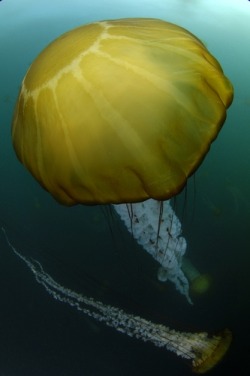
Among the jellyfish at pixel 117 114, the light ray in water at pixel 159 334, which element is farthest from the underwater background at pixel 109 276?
the jellyfish at pixel 117 114

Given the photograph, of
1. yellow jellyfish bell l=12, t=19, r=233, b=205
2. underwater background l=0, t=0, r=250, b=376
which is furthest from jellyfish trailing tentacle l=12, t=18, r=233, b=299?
underwater background l=0, t=0, r=250, b=376

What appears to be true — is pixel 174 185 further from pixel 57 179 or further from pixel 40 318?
pixel 40 318

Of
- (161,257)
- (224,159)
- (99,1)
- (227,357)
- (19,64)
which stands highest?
(99,1)

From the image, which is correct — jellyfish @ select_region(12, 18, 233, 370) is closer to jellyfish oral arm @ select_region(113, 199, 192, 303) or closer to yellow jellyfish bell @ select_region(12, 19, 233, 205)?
yellow jellyfish bell @ select_region(12, 19, 233, 205)

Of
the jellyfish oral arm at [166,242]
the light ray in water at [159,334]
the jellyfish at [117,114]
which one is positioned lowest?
the light ray in water at [159,334]

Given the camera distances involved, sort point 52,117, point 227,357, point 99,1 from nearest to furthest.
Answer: point 52,117
point 227,357
point 99,1

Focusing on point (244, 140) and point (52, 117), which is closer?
point (52, 117)

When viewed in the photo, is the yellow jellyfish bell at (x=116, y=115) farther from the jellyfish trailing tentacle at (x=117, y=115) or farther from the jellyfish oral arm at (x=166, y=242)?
the jellyfish oral arm at (x=166, y=242)

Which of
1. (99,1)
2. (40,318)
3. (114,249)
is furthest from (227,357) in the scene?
(99,1)
